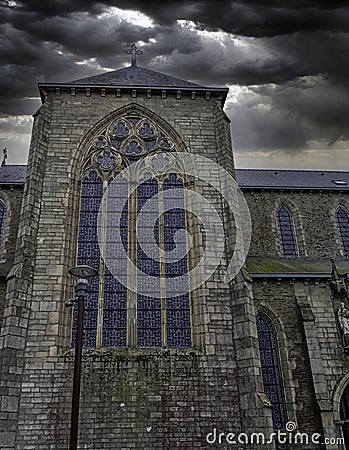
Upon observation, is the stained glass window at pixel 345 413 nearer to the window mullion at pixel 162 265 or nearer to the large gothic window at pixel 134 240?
the large gothic window at pixel 134 240

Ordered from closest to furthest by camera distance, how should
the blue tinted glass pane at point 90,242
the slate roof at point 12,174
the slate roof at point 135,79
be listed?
1. the blue tinted glass pane at point 90,242
2. the slate roof at point 135,79
3. the slate roof at point 12,174

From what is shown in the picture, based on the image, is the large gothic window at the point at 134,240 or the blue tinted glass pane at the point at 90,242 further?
the large gothic window at the point at 134,240

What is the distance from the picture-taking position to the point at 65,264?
11945mm

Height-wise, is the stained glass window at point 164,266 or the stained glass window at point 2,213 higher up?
the stained glass window at point 2,213

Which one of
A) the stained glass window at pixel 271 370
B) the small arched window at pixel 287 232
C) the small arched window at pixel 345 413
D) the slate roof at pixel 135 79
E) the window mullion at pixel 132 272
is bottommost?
the small arched window at pixel 345 413

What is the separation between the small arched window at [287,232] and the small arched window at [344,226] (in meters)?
2.23

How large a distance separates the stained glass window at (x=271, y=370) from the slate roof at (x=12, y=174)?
448 inches

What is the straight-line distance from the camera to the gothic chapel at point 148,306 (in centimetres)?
1029

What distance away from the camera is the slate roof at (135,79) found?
49.1ft

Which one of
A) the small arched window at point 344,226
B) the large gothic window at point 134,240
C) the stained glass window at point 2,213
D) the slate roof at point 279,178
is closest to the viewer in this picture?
the large gothic window at point 134,240

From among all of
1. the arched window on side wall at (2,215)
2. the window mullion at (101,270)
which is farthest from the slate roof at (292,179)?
the arched window on side wall at (2,215)

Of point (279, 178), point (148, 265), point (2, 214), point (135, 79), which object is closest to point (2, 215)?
point (2, 214)

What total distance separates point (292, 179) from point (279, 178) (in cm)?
68

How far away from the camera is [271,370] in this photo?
13.2 meters
